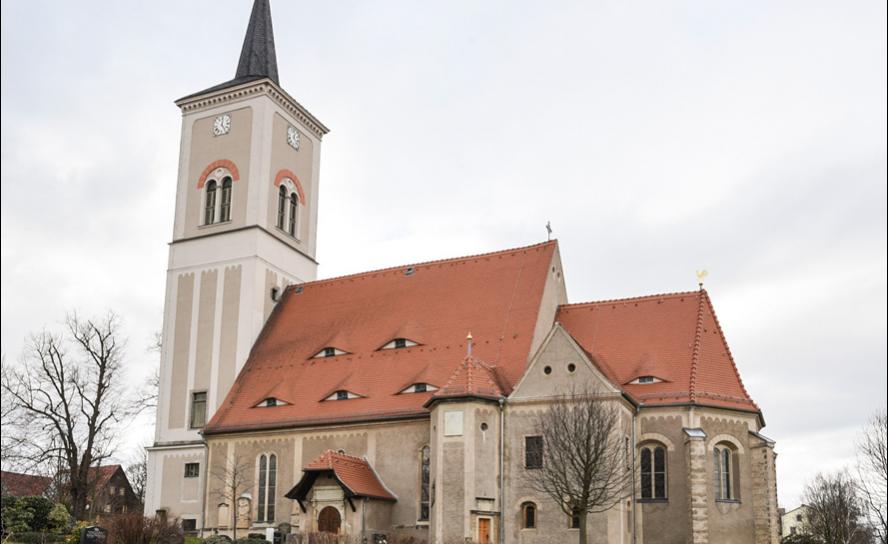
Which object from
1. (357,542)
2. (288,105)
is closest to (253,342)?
(288,105)

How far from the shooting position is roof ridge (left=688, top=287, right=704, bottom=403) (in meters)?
36.2

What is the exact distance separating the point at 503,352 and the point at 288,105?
18914mm

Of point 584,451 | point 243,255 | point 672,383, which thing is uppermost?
point 243,255

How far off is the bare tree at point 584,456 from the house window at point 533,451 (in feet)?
1.94

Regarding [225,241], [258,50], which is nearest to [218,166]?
[225,241]

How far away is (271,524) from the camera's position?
40594 mm

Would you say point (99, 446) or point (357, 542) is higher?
point (99, 446)

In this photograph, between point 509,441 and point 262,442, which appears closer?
point 509,441

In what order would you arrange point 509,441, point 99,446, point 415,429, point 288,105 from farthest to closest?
1. point 99,446
2. point 288,105
3. point 415,429
4. point 509,441

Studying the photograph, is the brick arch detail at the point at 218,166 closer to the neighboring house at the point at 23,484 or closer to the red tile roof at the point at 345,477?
the red tile roof at the point at 345,477

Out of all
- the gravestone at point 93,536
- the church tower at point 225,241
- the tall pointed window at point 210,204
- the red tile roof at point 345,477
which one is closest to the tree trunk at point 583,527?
the red tile roof at point 345,477

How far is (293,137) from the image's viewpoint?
168 feet

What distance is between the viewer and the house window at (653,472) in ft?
119

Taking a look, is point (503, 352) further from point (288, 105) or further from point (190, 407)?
point (288, 105)
